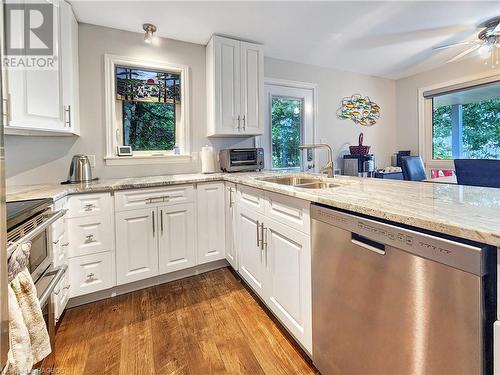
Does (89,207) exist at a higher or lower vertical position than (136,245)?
higher

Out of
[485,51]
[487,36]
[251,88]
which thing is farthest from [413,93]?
[251,88]

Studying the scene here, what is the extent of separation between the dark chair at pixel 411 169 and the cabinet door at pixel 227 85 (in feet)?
6.05

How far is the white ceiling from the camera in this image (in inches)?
84.9

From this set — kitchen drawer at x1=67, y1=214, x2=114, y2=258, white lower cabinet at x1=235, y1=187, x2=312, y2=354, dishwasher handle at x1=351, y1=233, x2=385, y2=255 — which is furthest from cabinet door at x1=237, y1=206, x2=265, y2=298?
A: kitchen drawer at x1=67, y1=214, x2=114, y2=258

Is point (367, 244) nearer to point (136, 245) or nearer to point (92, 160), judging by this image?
point (136, 245)

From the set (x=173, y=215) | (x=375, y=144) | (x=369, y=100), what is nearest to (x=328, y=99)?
(x=369, y=100)

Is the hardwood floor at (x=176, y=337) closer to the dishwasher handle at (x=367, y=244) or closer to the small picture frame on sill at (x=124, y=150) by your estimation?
the dishwasher handle at (x=367, y=244)

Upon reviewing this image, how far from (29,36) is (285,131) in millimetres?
2608

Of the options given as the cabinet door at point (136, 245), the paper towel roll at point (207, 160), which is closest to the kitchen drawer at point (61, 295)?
the cabinet door at point (136, 245)

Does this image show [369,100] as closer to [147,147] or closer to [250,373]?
[147,147]

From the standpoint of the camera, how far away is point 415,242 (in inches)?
30.5

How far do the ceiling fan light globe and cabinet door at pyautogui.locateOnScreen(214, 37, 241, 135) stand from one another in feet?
8.73

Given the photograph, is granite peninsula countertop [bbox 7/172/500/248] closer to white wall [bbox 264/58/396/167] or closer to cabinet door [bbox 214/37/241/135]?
cabinet door [bbox 214/37/241/135]

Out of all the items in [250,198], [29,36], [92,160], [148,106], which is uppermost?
[29,36]
